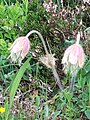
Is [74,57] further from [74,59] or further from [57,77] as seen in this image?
[57,77]

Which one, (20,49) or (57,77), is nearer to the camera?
(20,49)

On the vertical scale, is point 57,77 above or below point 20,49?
below

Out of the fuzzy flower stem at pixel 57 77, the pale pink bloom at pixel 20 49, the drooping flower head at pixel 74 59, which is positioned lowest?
the fuzzy flower stem at pixel 57 77

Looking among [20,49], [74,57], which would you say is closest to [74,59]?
[74,57]

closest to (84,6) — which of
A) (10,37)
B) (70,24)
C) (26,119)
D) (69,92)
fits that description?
(70,24)

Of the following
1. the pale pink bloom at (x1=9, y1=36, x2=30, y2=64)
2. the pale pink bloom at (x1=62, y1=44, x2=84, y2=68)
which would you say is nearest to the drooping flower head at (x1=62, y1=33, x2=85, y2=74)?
the pale pink bloom at (x1=62, y1=44, x2=84, y2=68)

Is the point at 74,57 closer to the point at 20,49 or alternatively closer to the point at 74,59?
the point at 74,59

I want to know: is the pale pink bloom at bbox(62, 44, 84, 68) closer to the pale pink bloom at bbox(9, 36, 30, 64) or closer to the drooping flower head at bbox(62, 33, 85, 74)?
the drooping flower head at bbox(62, 33, 85, 74)

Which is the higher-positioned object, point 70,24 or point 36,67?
point 70,24

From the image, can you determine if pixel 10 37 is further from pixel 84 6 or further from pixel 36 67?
pixel 84 6

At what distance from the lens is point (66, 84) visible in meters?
2.53

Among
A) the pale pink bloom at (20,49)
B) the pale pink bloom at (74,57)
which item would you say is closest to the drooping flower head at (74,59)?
the pale pink bloom at (74,57)

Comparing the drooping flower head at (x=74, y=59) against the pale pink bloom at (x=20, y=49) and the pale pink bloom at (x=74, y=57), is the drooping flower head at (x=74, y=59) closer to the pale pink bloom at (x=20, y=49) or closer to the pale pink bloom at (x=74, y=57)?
the pale pink bloom at (x=74, y=57)

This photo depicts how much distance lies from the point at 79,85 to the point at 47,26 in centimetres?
59
